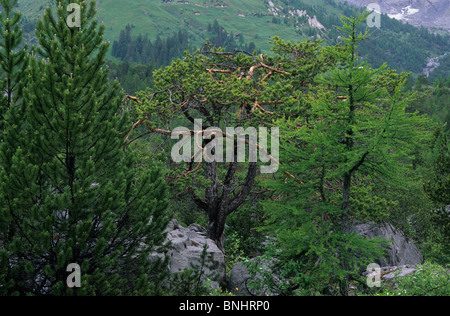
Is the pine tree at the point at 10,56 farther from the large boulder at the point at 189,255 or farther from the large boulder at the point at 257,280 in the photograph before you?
the large boulder at the point at 257,280

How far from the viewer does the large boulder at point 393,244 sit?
21.6 m

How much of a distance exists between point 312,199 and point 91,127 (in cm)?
763

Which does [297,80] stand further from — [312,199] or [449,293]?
[449,293]

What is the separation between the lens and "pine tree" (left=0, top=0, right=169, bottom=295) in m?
8.03

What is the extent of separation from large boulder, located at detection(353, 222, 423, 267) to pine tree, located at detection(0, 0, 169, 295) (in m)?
16.1

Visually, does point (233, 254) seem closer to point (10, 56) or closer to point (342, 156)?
point (342, 156)

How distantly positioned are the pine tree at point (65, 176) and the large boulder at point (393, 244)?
16058 mm

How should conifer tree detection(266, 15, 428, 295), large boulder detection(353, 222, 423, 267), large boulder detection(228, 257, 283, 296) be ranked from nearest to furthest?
conifer tree detection(266, 15, 428, 295)
large boulder detection(228, 257, 283, 296)
large boulder detection(353, 222, 423, 267)

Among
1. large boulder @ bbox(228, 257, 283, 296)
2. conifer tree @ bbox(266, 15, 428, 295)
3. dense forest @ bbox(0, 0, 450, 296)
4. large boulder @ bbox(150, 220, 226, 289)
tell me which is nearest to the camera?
dense forest @ bbox(0, 0, 450, 296)

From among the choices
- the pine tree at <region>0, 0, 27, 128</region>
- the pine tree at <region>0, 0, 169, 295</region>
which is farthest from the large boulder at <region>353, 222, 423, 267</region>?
the pine tree at <region>0, 0, 27, 128</region>

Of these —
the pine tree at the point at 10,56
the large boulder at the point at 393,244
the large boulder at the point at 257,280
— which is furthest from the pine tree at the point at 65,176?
the large boulder at the point at 393,244

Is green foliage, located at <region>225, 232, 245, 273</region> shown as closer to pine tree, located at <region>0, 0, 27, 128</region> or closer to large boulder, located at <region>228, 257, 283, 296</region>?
large boulder, located at <region>228, 257, 283, 296</region>

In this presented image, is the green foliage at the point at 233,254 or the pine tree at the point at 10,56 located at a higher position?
the pine tree at the point at 10,56
